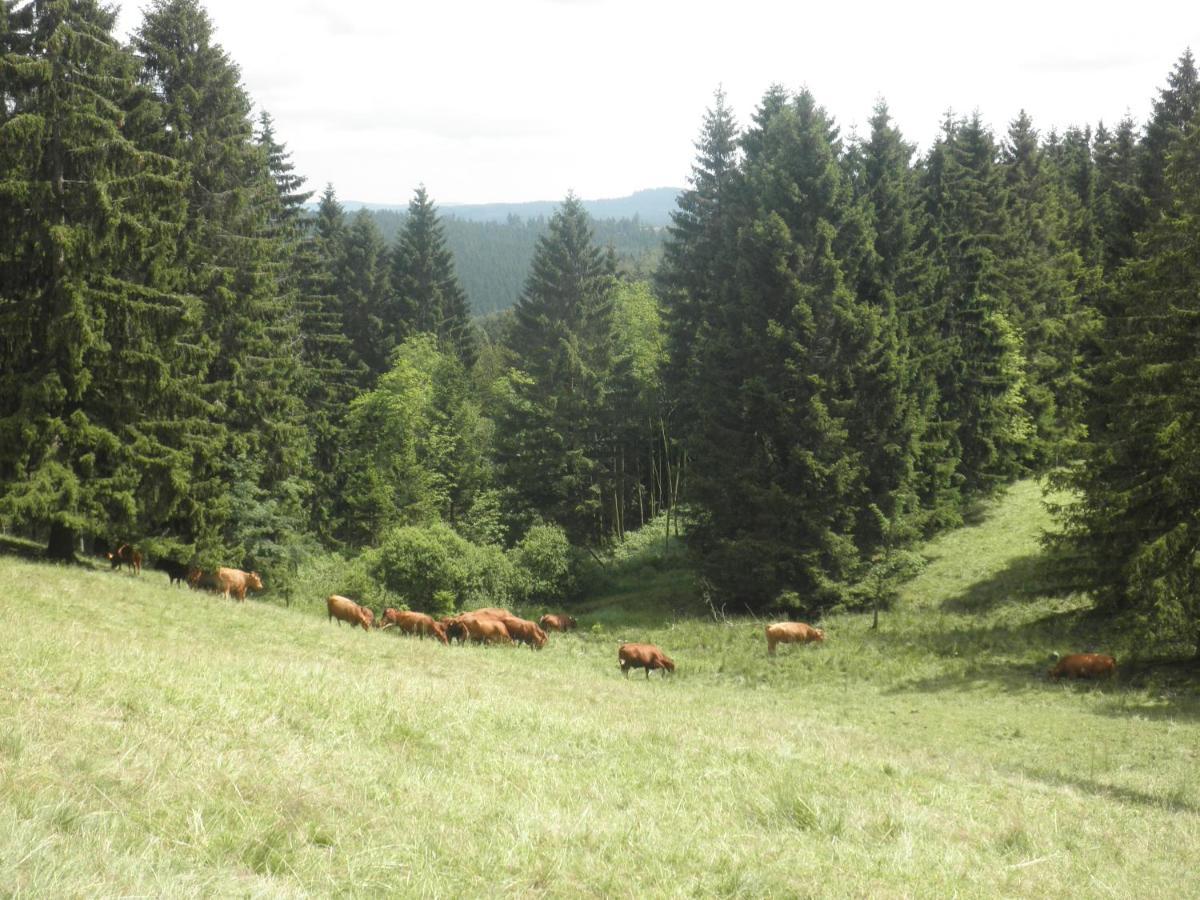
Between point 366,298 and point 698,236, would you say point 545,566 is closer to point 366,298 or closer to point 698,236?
point 698,236

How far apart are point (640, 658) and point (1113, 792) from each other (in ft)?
42.7

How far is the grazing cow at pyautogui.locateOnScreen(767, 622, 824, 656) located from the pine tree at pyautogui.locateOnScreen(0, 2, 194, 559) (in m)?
18.3

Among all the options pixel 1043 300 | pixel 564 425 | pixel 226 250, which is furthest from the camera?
pixel 564 425

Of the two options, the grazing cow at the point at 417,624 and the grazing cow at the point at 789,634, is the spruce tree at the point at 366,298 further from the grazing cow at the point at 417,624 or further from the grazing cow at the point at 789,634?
the grazing cow at the point at 789,634

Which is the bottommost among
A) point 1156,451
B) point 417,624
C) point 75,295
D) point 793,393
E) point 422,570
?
point 417,624

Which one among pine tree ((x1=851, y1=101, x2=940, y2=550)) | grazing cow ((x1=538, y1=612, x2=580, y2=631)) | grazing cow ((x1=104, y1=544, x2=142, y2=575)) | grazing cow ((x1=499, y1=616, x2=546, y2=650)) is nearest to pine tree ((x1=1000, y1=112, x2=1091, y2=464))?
pine tree ((x1=851, y1=101, x2=940, y2=550))

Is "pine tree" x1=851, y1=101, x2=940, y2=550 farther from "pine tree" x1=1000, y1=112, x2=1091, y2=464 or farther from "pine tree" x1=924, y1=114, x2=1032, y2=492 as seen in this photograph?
"pine tree" x1=1000, y1=112, x2=1091, y2=464

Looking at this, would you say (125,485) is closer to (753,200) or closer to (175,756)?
(175,756)

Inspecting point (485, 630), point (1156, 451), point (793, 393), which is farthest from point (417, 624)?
point (1156, 451)

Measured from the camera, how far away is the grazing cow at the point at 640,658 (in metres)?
24.5

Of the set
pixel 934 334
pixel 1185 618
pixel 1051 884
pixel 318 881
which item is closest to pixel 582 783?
pixel 318 881

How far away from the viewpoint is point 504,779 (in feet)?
29.8

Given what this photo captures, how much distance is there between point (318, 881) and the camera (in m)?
5.96

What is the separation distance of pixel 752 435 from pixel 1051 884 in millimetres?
26795
